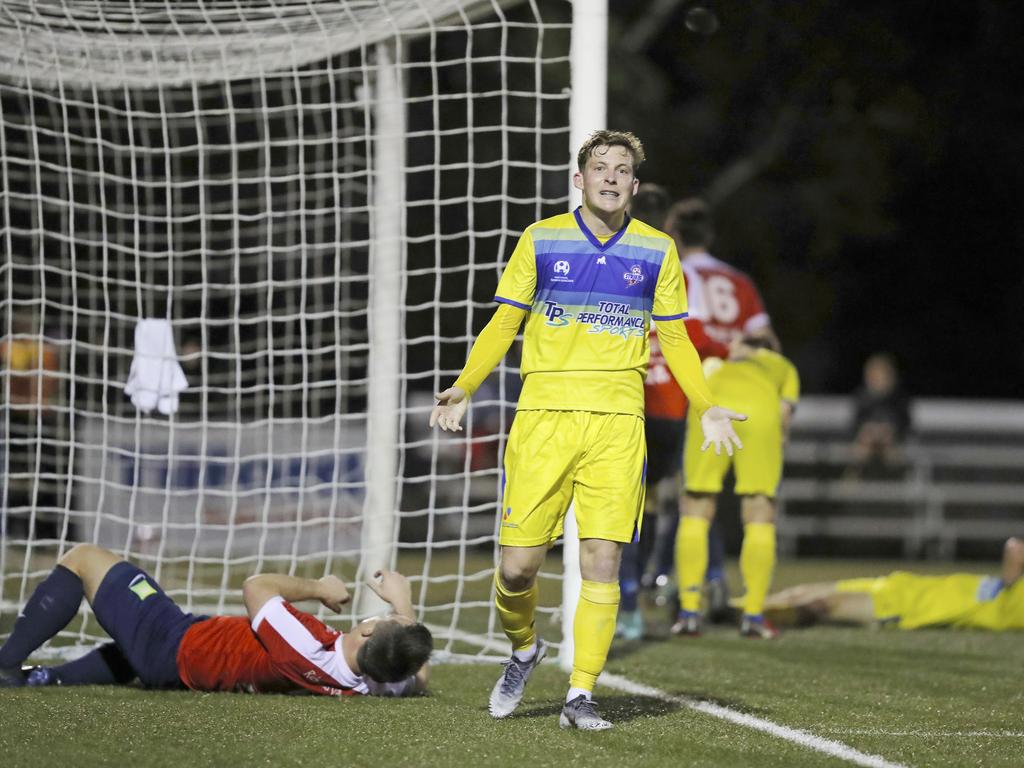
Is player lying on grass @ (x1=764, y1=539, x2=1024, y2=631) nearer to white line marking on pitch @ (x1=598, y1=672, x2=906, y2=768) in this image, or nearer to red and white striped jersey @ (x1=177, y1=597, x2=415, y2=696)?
white line marking on pitch @ (x1=598, y1=672, x2=906, y2=768)

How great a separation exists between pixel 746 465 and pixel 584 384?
317 cm

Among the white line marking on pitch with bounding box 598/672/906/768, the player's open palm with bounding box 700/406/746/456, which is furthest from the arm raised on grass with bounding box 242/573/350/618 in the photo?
the player's open palm with bounding box 700/406/746/456

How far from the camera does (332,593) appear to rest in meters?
6.28

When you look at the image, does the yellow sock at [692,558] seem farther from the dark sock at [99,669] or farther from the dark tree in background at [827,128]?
the dark tree in background at [827,128]

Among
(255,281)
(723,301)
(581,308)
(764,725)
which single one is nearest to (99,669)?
(581,308)

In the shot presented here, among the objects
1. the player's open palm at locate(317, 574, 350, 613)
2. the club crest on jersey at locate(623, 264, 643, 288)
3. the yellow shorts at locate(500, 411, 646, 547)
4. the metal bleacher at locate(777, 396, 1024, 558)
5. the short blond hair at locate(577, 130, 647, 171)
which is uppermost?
the short blond hair at locate(577, 130, 647, 171)

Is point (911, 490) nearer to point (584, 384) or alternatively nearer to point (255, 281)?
point (255, 281)

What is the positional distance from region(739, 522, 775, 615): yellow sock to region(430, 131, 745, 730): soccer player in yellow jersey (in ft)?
10.1

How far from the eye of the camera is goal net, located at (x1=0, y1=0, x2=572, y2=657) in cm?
846

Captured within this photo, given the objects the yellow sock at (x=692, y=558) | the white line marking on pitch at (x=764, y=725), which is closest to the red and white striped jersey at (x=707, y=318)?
the yellow sock at (x=692, y=558)

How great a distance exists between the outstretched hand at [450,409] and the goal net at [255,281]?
140 centimetres

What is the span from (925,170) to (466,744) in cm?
1871

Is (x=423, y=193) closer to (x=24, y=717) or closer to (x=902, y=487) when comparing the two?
(x=902, y=487)

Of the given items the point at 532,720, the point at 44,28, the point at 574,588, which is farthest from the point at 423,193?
the point at 532,720
